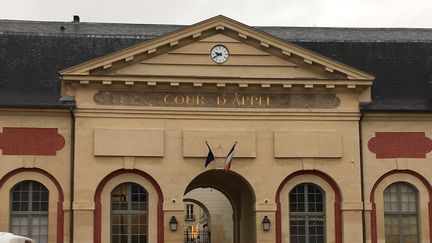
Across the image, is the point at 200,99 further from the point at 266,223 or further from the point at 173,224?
the point at 266,223

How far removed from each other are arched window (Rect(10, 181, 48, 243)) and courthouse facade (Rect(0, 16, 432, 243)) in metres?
0.03

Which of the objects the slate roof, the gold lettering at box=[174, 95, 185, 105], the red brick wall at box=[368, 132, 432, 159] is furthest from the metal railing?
A: the gold lettering at box=[174, 95, 185, 105]

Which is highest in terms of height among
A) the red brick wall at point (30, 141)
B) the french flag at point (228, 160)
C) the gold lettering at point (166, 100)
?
the gold lettering at point (166, 100)

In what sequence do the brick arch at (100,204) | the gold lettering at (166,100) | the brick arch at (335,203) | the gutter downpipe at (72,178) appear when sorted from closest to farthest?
1. the gutter downpipe at (72,178)
2. the brick arch at (100,204)
3. the gold lettering at (166,100)
4. the brick arch at (335,203)

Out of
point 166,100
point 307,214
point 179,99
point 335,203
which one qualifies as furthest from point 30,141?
point 335,203

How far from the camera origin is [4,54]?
26406 millimetres

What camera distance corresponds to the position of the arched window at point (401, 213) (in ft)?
84.7

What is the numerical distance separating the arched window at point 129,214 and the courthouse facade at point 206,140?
0.03 metres

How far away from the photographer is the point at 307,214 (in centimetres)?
2553

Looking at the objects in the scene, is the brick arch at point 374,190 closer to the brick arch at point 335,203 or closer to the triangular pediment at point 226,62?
the brick arch at point 335,203

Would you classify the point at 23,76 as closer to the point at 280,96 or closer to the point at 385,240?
the point at 280,96

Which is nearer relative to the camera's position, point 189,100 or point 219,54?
point 189,100

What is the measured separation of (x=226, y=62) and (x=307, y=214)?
5.39m

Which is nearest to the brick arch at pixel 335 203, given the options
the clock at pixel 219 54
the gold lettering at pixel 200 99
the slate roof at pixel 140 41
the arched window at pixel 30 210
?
the slate roof at pixel 140 41
